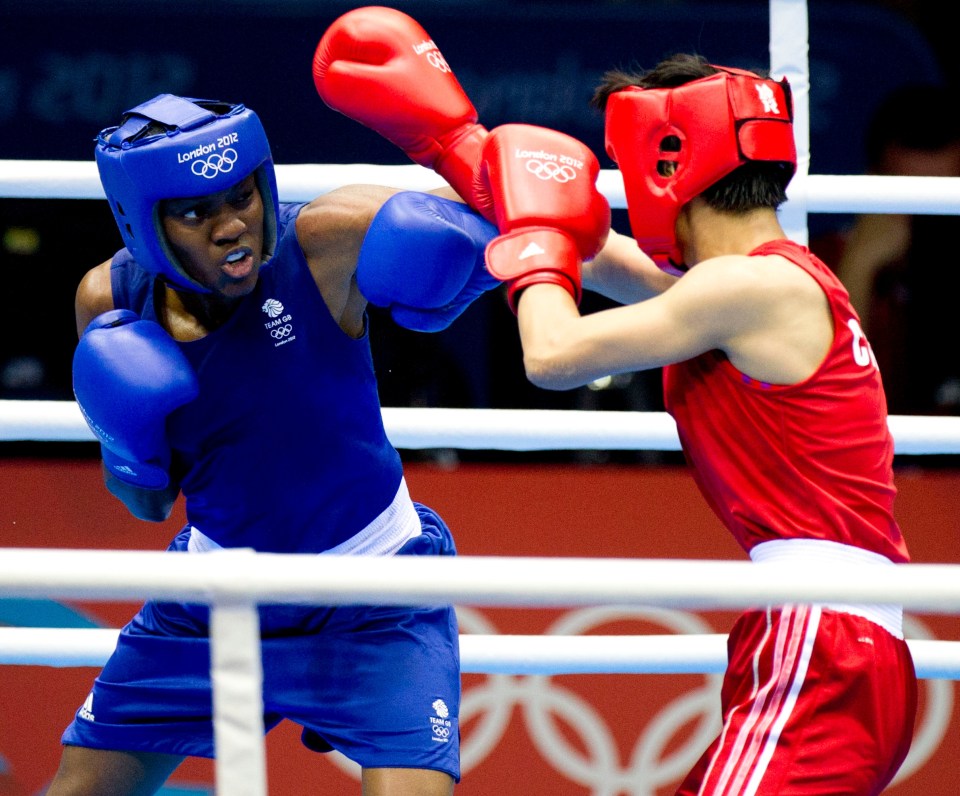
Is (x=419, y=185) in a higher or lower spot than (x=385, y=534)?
higher

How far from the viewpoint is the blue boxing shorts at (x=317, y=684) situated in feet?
6.07

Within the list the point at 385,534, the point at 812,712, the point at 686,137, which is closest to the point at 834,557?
the point at 812,712

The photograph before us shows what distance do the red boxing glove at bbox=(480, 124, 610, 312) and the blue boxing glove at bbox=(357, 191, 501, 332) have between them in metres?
0.05

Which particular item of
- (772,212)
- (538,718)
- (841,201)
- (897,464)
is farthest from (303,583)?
(897,464)

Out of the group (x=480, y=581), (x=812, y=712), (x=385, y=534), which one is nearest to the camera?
(x=480, y=581)

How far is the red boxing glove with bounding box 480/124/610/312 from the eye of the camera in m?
1.74

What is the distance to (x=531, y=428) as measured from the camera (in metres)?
2.23

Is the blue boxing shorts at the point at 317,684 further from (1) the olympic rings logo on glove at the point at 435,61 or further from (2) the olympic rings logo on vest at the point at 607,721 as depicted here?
(2) the olympic rings logo on vest at the point at 607,721

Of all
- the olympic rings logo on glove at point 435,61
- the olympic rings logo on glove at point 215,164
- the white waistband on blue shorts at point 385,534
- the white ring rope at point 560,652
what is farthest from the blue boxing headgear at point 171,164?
the white ring rope at point 560,652

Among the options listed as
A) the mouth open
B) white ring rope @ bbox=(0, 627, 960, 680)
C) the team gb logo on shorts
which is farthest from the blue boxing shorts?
the mouth open

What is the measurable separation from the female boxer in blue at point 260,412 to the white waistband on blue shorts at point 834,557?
495 mm

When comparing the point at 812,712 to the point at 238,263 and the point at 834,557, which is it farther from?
the point at 238,263

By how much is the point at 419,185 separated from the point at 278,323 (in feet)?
1.45

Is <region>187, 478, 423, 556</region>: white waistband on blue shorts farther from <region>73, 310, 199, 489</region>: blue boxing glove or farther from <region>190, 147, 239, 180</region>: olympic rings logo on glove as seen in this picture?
<region>190, 147, 239, 180</region>: olympic rings logo on glove
